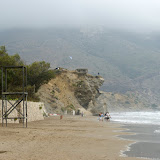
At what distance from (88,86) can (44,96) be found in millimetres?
18323

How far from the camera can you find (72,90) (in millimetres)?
76625

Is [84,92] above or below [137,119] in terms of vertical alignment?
above

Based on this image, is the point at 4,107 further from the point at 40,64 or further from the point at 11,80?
the point at 40,64

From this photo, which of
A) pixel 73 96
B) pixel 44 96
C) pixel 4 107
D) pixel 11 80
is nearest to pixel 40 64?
pixel 44 96

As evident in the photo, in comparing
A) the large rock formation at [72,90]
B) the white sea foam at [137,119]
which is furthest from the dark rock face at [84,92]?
the white sea foam at [137,119]

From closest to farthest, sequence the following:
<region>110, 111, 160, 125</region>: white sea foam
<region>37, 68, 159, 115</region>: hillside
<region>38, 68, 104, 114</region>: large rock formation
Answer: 1. <region>110, 111, 160, 125</region>: white sea foam
2. <region>37, 68, 159, 115</region>: hillside
3. <region>38, 68, 104, 114</region>: large rock formation

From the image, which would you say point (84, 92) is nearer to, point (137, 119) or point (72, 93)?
point (72, 93)

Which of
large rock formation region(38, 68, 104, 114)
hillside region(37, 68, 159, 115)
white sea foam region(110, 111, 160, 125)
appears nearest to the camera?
white sea foam region(110, 111, 160, 125)

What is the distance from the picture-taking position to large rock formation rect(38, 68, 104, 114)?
65688 millimetres

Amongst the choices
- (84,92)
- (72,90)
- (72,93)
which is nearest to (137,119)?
(72,93)

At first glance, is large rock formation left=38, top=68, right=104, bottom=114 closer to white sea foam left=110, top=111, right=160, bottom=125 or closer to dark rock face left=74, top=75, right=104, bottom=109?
dark rock face left=74, top=75, right=104, bottom=109

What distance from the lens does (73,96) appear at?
249 ft

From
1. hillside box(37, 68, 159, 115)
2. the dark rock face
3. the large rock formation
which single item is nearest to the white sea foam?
hillside box(37, 68, 159, 115)

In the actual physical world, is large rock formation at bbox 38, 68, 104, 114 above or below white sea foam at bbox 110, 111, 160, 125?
above
